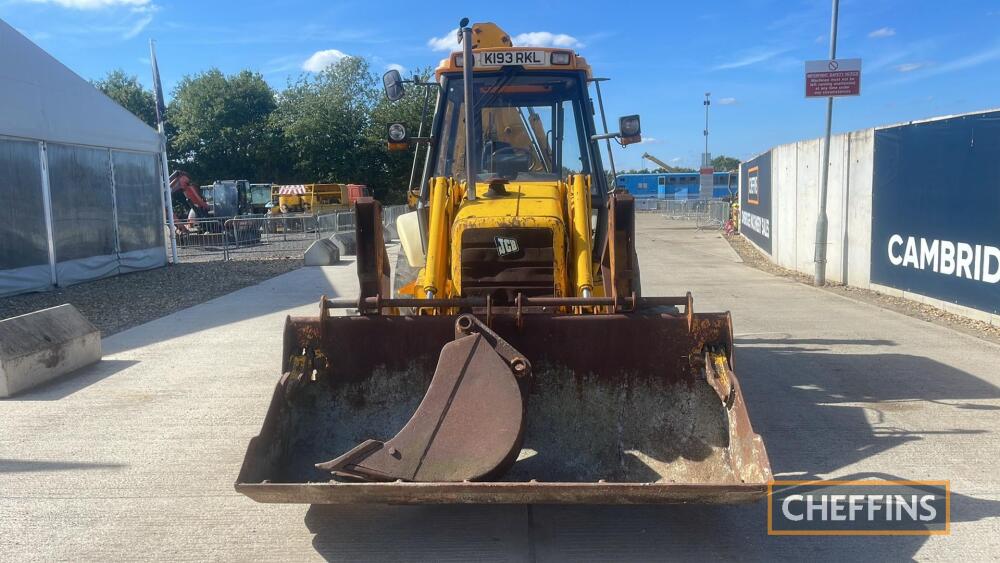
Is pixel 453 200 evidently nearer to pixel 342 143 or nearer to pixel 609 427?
pixel 609 427

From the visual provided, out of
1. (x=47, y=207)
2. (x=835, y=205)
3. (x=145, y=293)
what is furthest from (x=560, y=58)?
(x=47, y=207)

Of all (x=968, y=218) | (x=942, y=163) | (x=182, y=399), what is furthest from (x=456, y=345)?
(x=942, y=163)

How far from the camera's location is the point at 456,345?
14.0 feet

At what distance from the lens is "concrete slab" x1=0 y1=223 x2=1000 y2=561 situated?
3.94m

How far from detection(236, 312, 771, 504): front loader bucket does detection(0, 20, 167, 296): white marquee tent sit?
36.8 ft

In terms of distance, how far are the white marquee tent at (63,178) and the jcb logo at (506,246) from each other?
1164 cm

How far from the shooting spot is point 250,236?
2634 centimetres

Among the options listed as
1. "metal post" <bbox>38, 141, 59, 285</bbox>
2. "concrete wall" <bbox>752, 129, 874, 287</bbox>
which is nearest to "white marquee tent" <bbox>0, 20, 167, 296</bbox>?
"metal post" <bbox>38, 141, 59, 285</bbox>

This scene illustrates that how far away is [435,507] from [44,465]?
290cm

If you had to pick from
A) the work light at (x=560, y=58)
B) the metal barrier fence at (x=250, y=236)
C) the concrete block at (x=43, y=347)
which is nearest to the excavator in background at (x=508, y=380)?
the work light at (x=560, y=58)

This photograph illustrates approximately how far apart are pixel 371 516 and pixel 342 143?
41.6 m

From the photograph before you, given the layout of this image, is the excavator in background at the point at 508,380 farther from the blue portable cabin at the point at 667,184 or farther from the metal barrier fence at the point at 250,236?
the blue portable cabin at the point at 667,184

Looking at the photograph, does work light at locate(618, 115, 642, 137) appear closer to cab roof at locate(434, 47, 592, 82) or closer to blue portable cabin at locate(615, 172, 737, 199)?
cab roof at locate(434, 47, 592, 82)

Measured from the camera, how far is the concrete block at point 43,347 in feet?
22.9
